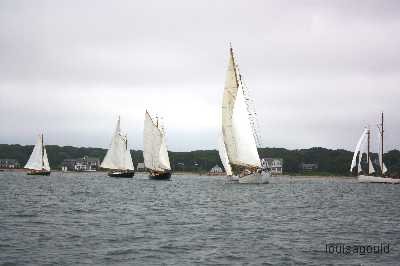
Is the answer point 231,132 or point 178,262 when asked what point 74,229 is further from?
point 231,132

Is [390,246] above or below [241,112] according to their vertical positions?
below

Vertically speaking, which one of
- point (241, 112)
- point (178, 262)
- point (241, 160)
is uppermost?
point (241, 112)

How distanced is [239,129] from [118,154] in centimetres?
5187

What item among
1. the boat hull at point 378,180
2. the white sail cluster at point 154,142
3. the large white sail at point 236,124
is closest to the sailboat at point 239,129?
the large white sail at point 236,124

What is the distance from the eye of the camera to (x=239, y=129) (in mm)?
77438

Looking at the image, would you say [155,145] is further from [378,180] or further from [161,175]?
[378,180]

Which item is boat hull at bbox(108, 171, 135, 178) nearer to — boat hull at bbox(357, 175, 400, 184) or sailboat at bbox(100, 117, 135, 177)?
sailboat at bbox(100, 117, 135, 177)

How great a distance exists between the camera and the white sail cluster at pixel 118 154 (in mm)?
121500

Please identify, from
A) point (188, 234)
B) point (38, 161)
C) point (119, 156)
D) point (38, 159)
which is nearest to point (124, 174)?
point (119, 156)

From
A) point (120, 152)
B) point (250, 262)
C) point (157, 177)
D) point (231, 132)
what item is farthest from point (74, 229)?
point (120, 152)

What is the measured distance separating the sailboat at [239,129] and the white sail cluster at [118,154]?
4350 cm

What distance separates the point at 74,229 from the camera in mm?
30109

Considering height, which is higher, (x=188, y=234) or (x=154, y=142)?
(x=154, y=142)

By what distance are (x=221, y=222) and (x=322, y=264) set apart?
13.2 meters
